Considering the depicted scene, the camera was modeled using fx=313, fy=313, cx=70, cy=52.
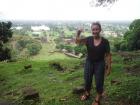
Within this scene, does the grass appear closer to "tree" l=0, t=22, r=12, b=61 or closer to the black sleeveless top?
"tree" l=0, t=22, r=12, b=61

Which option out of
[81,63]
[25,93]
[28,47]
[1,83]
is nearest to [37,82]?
[1,83]

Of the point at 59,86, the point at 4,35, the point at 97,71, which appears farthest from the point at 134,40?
the point at 97,71

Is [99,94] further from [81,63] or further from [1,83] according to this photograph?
[81,63]

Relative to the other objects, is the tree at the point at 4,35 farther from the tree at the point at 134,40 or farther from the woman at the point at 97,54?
the tree at the point at 134,40

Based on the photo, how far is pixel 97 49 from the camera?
833 cm

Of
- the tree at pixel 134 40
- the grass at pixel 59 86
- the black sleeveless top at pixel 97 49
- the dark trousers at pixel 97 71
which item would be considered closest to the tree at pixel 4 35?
the grass at pixel 59 86

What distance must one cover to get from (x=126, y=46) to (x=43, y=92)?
23.6 m

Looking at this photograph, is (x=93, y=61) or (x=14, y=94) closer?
(x=93, y=61)

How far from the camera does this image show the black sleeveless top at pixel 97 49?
830cm

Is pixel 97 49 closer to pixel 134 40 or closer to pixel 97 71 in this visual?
pixel 97 71

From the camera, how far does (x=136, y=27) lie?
34.3m

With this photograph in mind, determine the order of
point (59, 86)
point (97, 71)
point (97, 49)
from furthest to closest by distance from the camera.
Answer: point (59, 86) → point (97, 71) → point (97, 49)

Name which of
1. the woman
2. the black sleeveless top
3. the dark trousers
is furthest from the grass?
the black sleeveless top
